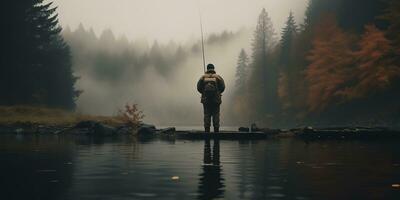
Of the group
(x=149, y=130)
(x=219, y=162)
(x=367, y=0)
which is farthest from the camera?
(x=367, y=0)

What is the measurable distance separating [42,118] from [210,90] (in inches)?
577

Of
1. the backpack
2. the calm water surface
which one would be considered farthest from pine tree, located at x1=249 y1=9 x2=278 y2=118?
the calm water surface

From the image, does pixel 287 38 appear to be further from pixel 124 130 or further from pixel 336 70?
pixel 124 130

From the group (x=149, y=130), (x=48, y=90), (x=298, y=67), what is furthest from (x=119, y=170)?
(x=298, y=67)

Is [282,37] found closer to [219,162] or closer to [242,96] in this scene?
[242,96]

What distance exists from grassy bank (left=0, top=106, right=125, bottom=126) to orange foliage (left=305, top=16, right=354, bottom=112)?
70.4 feet

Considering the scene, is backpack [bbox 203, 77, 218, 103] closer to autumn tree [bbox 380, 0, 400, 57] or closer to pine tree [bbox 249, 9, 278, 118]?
autumn tree [bbox 380, 0, 400, 57]

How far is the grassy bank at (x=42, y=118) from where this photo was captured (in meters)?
29.4

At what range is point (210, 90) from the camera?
1995cm

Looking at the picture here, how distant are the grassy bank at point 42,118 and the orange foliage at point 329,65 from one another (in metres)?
21.5

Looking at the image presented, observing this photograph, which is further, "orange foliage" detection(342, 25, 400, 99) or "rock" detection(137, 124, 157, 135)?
"orange foliage" detection(342, 25, 400, 99)

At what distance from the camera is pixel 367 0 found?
51.4 m

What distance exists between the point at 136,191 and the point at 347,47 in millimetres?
45140

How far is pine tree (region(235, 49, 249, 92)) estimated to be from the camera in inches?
3536
